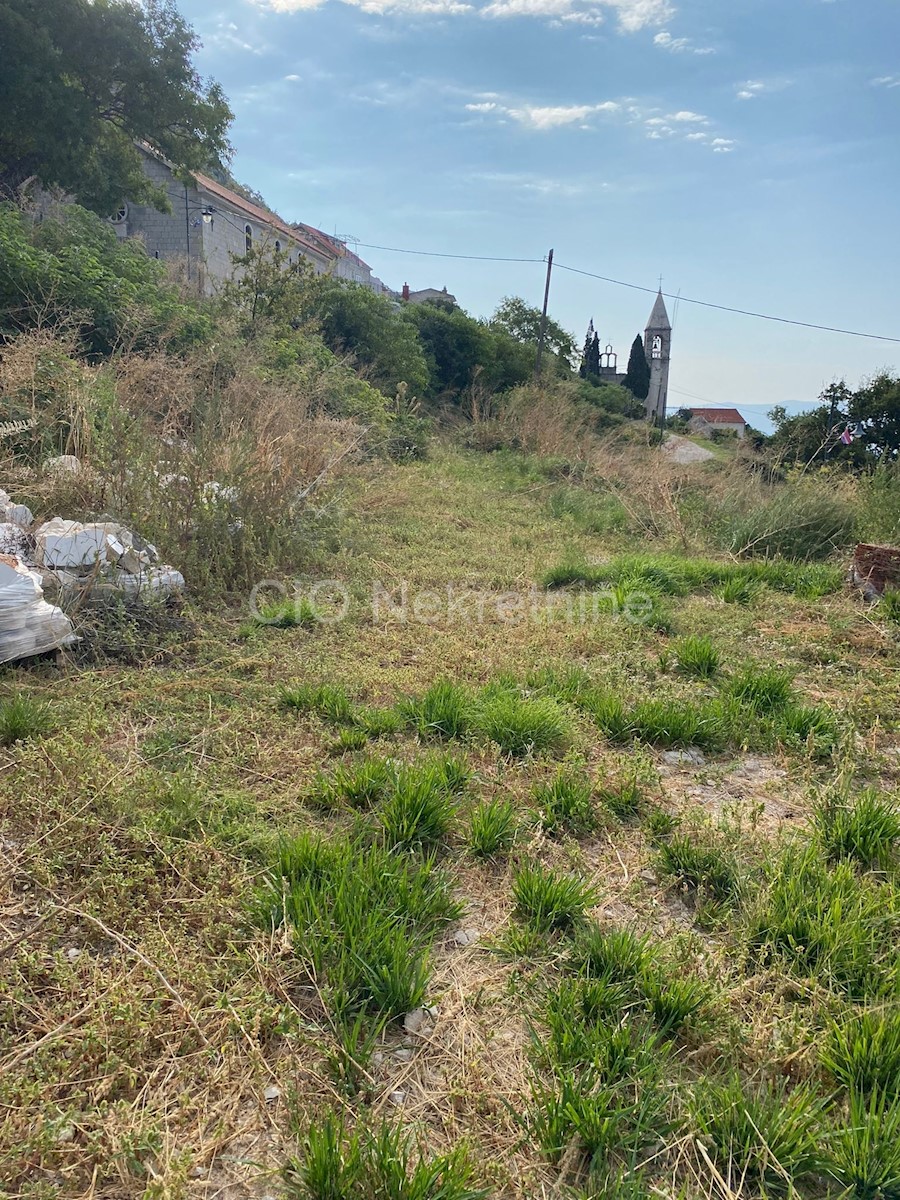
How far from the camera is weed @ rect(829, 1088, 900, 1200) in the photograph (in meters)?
1.25

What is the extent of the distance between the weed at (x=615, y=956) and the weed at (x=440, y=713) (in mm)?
1280

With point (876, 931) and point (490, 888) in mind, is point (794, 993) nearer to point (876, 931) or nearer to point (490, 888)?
point (876, 931)

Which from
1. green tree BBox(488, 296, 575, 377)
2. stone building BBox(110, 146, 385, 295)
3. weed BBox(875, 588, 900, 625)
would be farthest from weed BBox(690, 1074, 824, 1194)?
green tree BBox(488, 296, 575, 377)

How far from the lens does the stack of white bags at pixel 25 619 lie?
3145mm

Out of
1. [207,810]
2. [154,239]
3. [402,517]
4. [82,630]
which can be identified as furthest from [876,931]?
[154,239]

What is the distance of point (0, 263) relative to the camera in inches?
297

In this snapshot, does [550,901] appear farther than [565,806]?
No

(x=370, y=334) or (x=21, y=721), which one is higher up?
(x=370, y=334)

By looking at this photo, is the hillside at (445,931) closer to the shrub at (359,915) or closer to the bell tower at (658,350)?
the shrub at (359,915)

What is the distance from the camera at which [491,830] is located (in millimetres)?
2248

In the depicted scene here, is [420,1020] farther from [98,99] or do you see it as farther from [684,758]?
[98,99]

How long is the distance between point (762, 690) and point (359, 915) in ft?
7.79

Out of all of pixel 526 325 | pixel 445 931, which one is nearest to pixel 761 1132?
pixel 445 931

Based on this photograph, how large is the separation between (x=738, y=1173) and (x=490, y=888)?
2.99ft
